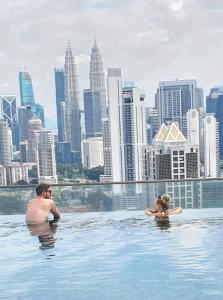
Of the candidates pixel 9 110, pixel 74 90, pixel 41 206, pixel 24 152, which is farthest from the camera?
pixel 74 90

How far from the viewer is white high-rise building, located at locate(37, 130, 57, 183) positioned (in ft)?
243

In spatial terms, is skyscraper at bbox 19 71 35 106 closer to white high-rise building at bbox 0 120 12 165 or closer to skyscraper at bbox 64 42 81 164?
skyscraper at bbox 64 42 81 164

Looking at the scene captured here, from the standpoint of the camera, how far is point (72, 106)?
15512cm

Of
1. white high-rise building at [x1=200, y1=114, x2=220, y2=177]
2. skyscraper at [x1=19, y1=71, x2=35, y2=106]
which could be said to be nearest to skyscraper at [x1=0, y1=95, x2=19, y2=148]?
skyscraper at [x1=19, y1=71, x2=35, y2=106]

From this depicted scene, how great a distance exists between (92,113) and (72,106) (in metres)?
17.9

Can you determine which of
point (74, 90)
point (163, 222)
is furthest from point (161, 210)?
point (74, 90)

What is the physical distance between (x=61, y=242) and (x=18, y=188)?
11.9 feet

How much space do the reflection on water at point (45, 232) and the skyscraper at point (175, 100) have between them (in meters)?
92.9

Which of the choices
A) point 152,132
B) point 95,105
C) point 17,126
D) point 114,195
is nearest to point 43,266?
point 114,195

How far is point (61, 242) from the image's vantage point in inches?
222

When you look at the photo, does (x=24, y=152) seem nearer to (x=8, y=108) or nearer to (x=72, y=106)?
(x=8, y=108)

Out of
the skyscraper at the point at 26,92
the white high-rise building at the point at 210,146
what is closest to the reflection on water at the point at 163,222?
the white high-rise building at the point at 210,146

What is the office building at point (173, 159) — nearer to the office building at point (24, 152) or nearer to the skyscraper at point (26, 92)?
the office building at point (24, 152)

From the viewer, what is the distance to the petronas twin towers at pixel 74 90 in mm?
125625
